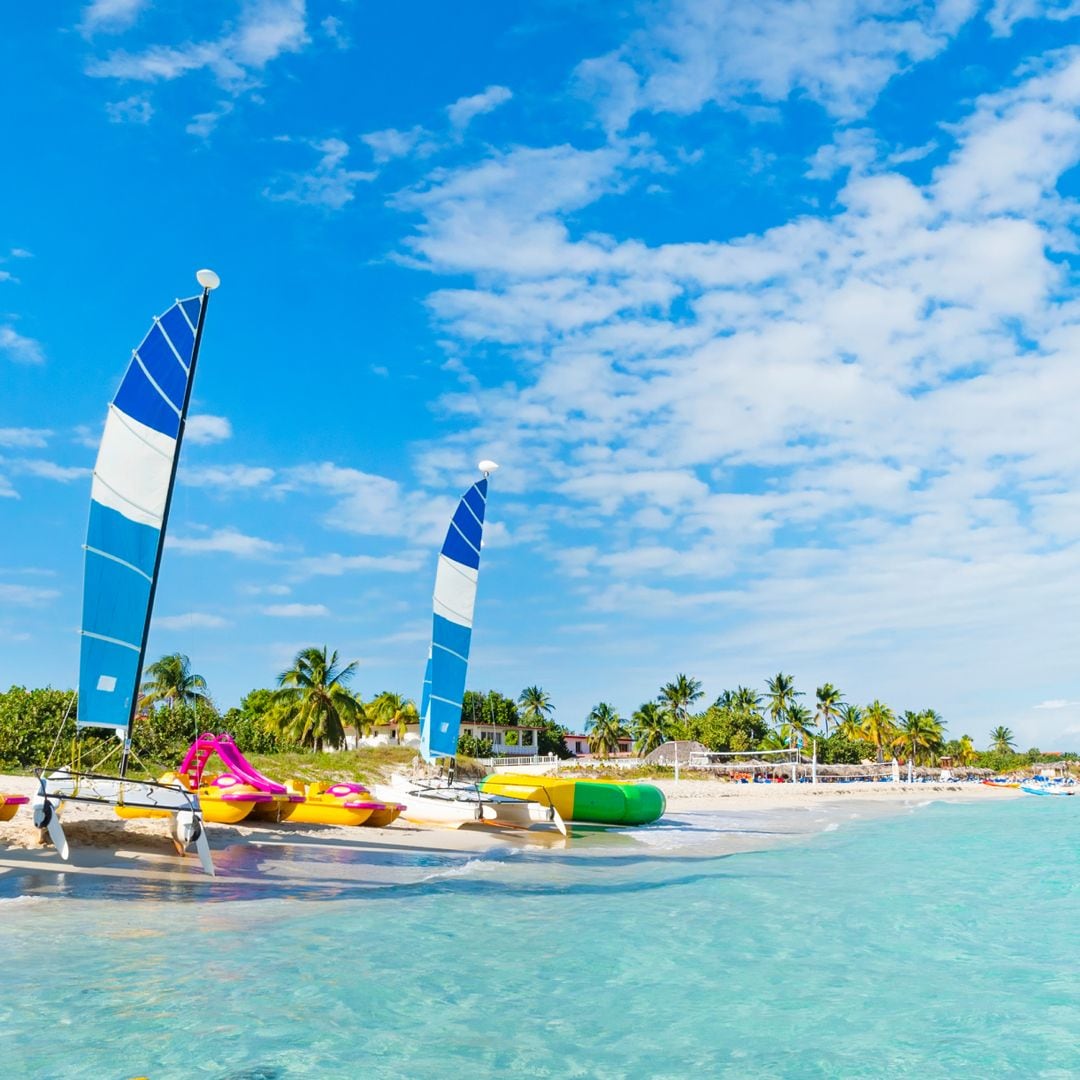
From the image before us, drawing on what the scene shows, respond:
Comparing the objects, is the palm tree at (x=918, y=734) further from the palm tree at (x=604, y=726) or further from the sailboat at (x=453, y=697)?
the sailboat at (x=453, y=697)

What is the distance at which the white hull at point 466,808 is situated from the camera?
60.6 ft

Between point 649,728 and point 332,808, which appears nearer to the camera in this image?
point 332,808

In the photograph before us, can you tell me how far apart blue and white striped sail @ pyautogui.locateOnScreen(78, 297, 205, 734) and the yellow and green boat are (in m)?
9.59

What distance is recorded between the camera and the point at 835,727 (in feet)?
265

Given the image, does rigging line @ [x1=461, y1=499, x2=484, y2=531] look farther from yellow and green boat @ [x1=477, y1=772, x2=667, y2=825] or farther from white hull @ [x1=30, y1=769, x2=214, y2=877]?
white hull @ [x1=30, y1=769, x2=214, y2=877]

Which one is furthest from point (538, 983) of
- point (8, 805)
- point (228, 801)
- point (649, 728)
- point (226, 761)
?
point (649, 728)

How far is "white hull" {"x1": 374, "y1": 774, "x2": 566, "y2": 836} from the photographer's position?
18484mm

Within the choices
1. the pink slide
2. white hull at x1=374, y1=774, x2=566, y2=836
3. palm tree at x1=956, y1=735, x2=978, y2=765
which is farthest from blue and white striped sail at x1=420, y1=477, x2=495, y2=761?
palm tree at x1=956, y1=735, x2=978, y2=765

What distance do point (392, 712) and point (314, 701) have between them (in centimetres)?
2182

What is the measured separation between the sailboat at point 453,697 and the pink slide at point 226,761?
3.45 meters

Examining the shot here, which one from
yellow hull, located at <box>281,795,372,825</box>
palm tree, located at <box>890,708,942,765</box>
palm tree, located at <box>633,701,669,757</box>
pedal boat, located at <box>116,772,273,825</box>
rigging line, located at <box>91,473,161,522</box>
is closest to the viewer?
rigging line, located at <box>91,473,161,522</box>

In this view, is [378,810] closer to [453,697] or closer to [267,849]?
[267,849]

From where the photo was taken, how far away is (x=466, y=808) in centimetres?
1842

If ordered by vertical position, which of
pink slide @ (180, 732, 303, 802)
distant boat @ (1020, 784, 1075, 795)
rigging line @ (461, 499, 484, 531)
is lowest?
distant boat @ (1020, 784, 1075, 795)
